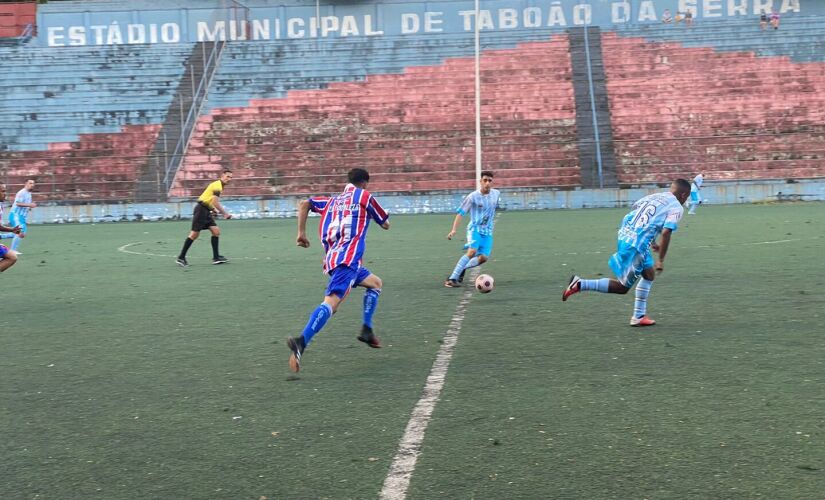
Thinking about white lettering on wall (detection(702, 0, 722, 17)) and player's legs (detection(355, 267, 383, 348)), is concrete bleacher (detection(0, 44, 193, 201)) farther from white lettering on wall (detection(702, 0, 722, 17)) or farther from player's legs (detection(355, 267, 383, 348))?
player's legs (detection(355, 267, 383, 348))

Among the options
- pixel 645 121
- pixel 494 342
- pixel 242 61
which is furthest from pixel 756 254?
pixel 242 61

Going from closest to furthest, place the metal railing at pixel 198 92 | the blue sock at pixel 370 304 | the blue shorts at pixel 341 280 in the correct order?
the blue shorts at pixel 341 280 < the blue sock at pixel 370 304 < the metal railing at pixel 198 92

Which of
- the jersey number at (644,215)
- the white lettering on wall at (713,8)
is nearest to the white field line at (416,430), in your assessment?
the jersey number at (644,215)

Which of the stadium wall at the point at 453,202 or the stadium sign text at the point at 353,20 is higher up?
the stadium sign text at the point at 353,20

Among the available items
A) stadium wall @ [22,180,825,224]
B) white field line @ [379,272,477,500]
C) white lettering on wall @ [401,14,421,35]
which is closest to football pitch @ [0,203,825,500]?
white field line @ [379,272,477,500]

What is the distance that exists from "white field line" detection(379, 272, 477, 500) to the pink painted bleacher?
25.4 meters

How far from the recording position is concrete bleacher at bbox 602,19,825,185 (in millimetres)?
30859

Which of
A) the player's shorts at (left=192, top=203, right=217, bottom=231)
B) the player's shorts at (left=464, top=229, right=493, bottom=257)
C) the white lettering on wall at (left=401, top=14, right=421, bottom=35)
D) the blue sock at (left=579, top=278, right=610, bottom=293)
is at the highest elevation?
the white lettering on wall at (left=401, top=14, right=421, bottom=35)

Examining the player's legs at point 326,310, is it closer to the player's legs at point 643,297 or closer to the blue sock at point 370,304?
the blue sock at point 370,304

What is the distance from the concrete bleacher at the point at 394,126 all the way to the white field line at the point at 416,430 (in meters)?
23.7

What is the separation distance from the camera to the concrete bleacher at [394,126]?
103 ft

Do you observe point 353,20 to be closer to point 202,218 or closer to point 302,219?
point 202,218

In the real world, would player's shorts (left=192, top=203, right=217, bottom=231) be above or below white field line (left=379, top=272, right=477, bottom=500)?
→ above

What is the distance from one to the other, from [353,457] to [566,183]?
2682 cm
